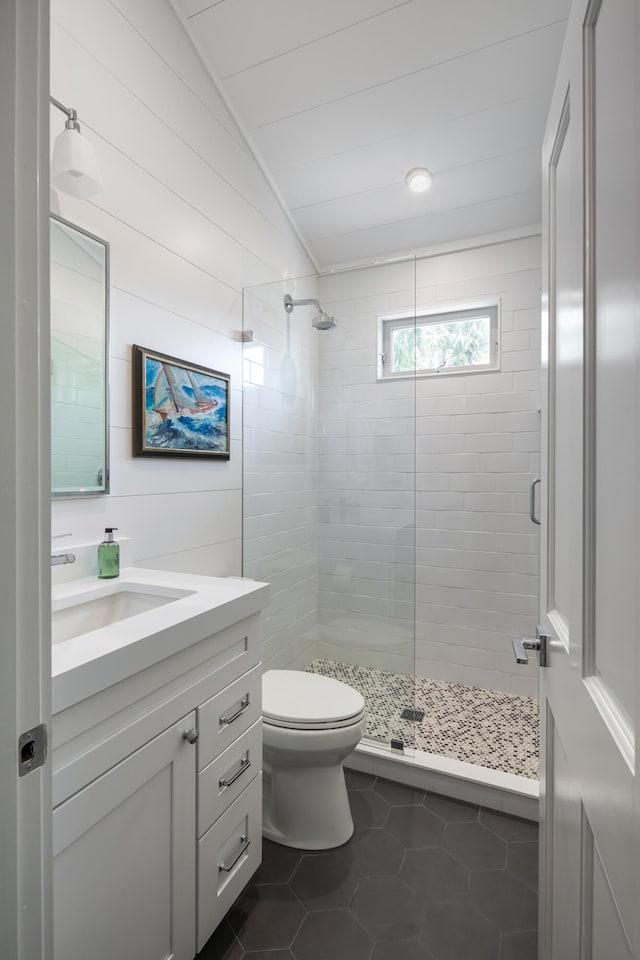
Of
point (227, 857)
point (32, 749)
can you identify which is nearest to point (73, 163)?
point (32, 749)

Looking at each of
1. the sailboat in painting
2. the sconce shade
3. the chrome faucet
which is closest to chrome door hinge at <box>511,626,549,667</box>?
the chrome faucet

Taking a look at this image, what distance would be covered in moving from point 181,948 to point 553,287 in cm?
167

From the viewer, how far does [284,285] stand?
2314 millimetres

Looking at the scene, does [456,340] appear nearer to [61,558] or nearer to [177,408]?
[177,408]

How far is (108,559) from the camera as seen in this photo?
1414 millimetres

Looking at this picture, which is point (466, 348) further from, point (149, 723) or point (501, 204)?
point (149, 723)

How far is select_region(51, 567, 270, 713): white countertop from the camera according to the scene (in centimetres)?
83

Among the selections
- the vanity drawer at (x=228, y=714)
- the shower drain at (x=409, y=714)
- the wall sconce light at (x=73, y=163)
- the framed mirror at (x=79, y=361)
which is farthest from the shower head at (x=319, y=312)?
the shower drain at (x=409, y=714)

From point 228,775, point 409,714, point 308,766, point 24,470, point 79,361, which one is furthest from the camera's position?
point 409,714

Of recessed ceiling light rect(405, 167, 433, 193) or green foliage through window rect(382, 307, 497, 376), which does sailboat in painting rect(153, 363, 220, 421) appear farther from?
recessed ceiling light rect(405, 167, 433, 193)

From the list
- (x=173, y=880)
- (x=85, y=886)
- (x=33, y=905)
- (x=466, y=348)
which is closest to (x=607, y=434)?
(x=33, y=905)

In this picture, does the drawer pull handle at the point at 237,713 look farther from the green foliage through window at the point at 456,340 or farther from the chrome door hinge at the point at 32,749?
the green foliage through window at the point at 456,340

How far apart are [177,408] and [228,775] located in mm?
1191

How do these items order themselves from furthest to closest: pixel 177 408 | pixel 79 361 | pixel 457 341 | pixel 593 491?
pixel 457 341
pixel 177 408
pixel 79 361
pixel 593 491
